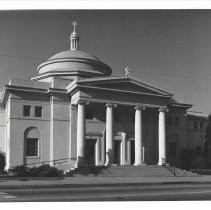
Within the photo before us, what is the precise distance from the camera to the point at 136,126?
40.9 m

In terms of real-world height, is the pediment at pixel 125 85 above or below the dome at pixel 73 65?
below

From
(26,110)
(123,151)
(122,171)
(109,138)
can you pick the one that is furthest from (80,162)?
(26,110)

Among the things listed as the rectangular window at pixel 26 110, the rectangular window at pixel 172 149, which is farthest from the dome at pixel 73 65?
the rectangular window at pixel 172 149

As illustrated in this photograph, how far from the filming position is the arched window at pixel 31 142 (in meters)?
39.5

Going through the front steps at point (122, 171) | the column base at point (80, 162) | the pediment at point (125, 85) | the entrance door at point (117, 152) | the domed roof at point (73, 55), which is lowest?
the front steps at point (122, 171)

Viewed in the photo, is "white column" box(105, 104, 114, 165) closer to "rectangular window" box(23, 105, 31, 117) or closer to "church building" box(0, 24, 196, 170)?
"church building" box(0, 24, 196, 170)

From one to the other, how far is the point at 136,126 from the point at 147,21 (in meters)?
19.7

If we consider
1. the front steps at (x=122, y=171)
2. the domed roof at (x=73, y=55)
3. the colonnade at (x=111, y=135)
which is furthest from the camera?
the domed roof at (x=73, y=55)

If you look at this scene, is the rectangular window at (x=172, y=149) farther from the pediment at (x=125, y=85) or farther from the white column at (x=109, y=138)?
the white column at (x=109, y=138)

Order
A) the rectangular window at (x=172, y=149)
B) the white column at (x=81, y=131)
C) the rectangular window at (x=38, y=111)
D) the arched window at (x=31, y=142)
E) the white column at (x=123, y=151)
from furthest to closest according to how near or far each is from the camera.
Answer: the rectangular window at (x=172, y=149), the white column at (x=123, y=151), the rectangular window at (x=38, y=111), the arched window at (x=31, y=142), the white column at (x=81, y=131)

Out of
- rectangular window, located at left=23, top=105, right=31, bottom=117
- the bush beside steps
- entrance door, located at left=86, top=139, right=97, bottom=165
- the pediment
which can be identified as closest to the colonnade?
the pediment

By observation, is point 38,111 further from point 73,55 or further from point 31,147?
point 73,55

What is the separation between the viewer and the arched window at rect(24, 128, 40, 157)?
39531 millimetres

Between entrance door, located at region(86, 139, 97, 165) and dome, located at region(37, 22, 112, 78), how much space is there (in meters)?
6.90
